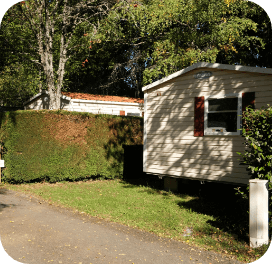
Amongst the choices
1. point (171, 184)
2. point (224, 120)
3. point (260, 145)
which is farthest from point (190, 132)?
point (260, 145)

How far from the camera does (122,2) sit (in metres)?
16.4

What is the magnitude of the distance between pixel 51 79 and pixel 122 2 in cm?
591

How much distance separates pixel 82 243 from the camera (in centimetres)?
513

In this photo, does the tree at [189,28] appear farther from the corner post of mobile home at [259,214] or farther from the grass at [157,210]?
the corner post of mobile home at [259,214]

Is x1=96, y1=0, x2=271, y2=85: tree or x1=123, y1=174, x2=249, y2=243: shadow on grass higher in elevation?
x1=96, y1=0, x2=271, y2=85: tree

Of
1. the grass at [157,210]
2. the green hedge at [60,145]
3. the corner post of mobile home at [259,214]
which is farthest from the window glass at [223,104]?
the green hedge at [60,145]

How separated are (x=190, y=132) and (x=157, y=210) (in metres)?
2.77

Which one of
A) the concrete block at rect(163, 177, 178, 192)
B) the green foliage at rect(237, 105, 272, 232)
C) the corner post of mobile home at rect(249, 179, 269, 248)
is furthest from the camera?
the concrete block at rect(163, 177, 178, 192)

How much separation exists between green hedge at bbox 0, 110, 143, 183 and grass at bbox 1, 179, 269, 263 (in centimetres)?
48

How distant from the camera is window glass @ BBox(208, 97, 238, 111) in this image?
324 inches

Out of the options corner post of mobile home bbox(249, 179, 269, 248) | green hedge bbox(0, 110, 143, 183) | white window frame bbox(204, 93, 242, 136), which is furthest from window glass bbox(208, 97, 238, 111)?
green hedge bbox(0, 110, 143, 183)

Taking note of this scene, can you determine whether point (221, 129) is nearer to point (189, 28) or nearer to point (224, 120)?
point (224, 120)

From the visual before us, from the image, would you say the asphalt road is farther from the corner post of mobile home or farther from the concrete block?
the concrete block

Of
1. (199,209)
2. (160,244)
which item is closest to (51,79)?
(199,209)
